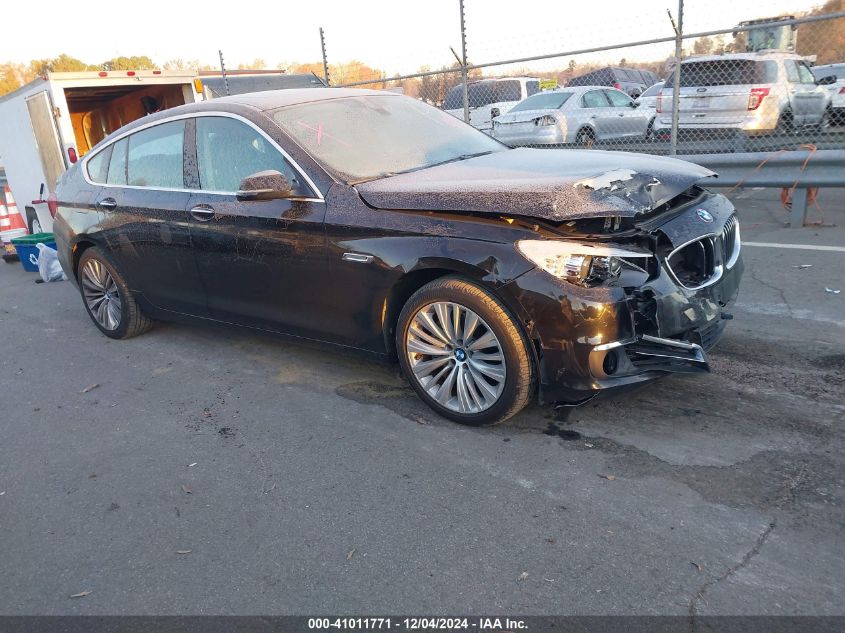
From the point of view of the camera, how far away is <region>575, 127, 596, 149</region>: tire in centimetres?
1342

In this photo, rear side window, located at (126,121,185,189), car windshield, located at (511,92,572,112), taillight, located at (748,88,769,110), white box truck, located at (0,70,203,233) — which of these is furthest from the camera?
car windshield, located at (511,92,572,112)

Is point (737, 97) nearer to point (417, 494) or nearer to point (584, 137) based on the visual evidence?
point (584, 137)

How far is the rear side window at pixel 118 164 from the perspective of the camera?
17.8ft

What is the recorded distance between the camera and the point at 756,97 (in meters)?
10.8

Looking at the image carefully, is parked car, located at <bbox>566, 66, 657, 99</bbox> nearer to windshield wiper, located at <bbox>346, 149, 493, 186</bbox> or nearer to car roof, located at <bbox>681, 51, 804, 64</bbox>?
car roof, located at <bbox>681, 51, 804, 64</bbox>

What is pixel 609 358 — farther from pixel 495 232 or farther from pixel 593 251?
pixel 495 232

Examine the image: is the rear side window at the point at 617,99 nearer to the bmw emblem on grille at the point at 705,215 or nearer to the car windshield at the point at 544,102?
the car windshield at the point at 544,102

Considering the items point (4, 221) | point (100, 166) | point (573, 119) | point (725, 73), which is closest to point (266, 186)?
point (100, 166)

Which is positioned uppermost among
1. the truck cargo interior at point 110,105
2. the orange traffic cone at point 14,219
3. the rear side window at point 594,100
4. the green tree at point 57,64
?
the green tree at point 57,64

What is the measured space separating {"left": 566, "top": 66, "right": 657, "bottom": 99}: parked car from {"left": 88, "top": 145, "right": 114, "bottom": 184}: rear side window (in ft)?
48.5

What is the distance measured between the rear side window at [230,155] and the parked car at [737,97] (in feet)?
Answer: 25.5

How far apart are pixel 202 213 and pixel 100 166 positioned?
65.8 inches

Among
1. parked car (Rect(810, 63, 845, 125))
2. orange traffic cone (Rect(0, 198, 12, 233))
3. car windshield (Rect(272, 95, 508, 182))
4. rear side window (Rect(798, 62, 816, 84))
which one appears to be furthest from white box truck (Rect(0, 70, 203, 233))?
parked car (Rect(810, 63, 845, 125))

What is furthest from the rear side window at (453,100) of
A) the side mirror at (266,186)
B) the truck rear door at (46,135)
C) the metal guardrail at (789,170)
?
the side mirror at (266,186)
